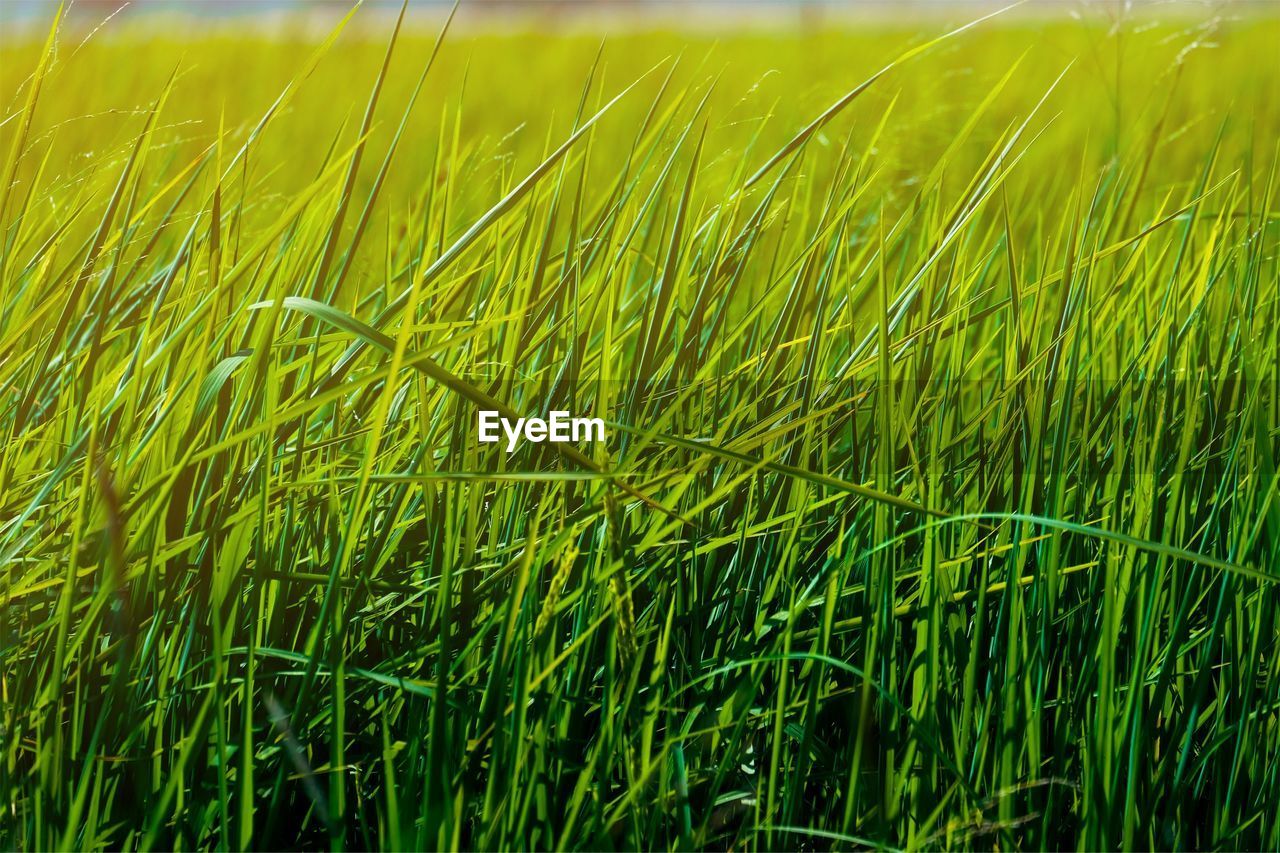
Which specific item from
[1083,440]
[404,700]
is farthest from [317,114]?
[1083,440]

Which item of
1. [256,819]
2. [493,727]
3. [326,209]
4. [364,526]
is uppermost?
[326,209]

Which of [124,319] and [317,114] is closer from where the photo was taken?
[124,319]

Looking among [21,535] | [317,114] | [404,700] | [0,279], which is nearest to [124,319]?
[0,279]

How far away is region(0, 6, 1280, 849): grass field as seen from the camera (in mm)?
748

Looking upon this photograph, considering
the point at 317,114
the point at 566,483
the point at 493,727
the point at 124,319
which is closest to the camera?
the point at 493,727

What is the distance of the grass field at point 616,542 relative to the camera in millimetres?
748

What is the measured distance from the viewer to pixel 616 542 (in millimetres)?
714

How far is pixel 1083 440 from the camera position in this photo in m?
0.88

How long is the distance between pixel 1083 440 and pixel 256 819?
0.81 meters

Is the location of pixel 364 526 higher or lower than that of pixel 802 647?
higher

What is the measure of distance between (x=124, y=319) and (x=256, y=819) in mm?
529

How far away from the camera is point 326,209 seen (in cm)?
93

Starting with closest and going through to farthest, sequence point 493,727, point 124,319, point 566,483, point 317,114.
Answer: point 493,727, point 566,483, point 124,319, point 317,114

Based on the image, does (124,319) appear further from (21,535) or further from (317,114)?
(317,114)
